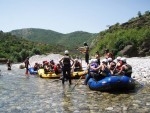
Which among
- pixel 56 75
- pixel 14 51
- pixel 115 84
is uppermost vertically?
pixel 14 51

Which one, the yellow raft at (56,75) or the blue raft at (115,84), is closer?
the blue raft at (115,84)

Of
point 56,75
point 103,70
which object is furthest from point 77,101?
point 56,75

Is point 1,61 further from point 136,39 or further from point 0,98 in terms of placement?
point 0,98

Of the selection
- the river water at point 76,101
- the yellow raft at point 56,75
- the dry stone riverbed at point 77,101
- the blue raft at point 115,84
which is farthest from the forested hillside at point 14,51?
the blue raft at point 115,84

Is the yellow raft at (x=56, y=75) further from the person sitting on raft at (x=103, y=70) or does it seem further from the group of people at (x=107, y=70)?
the person sitting on raft at (x=103, y=70)

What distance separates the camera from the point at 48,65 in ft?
84.6

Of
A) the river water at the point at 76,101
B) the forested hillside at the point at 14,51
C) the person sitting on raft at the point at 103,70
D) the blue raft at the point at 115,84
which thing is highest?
the forested hillside at the point at 14,51

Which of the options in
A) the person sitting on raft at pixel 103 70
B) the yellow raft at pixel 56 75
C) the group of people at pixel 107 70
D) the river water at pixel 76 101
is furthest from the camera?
the yellow raft at pixel 56 75

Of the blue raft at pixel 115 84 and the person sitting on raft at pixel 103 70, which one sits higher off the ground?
the person sitting on raft at pixel 103 70

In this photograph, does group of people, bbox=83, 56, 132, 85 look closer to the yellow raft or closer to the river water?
the river water

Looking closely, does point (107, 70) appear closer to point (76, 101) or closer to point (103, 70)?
point (103, 70)

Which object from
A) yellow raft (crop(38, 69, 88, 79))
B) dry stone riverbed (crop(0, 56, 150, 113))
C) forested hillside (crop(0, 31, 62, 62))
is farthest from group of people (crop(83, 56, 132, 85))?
forested hillside (crop(0, 31, 62, 62))

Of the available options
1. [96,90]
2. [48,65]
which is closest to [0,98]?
[96,90]

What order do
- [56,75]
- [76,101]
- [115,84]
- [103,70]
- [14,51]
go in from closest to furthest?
[76,101]
[115,84]
[103,70]
[56,75]
[14,51]
